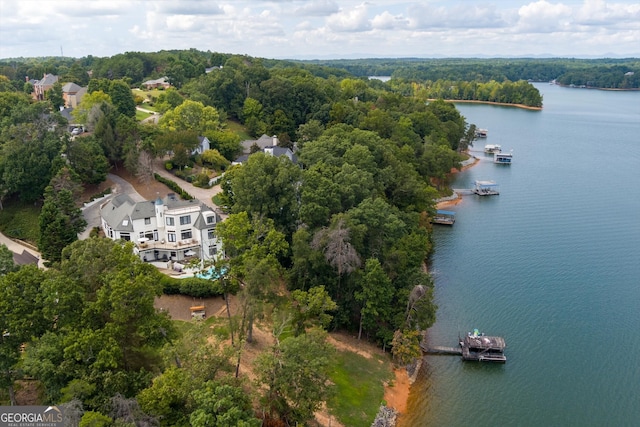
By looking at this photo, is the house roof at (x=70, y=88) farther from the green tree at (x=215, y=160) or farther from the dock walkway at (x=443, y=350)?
the dock walkway at (x=443, y=350)

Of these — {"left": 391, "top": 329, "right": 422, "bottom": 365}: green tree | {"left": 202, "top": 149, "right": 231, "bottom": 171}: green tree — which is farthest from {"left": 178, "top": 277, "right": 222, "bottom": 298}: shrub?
{"left": 202, "top": 149, "right": 231, "bottom": 171}: green tree

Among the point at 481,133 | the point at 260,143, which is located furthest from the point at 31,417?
the point at 481,133

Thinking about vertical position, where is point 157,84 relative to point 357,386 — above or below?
above

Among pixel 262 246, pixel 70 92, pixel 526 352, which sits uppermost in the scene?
pixel 70 92

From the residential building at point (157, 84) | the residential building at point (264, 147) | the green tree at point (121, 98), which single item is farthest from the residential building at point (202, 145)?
the residential building at point (157, 84)

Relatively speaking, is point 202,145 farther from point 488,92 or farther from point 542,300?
point 488,92

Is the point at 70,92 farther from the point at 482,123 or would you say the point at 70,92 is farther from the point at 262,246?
the point at 482,123

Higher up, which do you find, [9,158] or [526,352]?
[9,158]

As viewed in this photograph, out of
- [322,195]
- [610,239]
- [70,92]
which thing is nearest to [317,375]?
[322,195]
